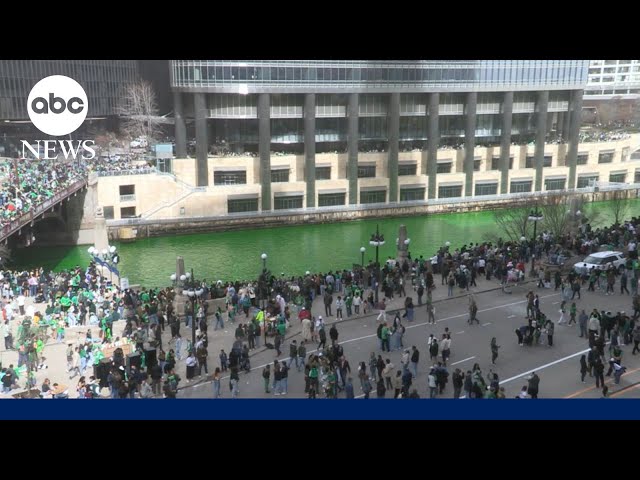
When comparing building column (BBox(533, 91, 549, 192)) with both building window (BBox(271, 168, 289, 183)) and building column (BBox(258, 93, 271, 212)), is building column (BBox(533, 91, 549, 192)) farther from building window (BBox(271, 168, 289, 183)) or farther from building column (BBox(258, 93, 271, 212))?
building column (BBox(258, 93, 271, 212))

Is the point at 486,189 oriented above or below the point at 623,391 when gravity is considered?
above

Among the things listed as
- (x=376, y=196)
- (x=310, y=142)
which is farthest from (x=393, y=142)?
(x=310, y=142)

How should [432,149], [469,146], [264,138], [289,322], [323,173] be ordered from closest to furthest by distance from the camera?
1. [289,322]
2. [432,149]
3. [469,146]
4. [323,173]
5. [264,138]

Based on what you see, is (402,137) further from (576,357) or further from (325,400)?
(325,400)

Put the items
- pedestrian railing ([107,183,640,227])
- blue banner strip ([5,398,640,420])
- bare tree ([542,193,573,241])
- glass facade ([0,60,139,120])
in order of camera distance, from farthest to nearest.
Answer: pedestrian railing ([107,183,640,227])
bare tree ([542,193,573,241])
glass facade ([0,60,139,120])
blue banner strip ([5,398,640,420])

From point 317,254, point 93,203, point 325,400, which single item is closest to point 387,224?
point 317,254

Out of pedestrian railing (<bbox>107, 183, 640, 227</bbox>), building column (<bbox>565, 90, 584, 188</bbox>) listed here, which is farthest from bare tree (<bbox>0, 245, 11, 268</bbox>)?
building column (<bbox>565, 90, 584, 188</bbox>)

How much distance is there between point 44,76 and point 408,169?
11.5 metres

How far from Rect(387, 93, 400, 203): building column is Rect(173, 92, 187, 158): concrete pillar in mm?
7301

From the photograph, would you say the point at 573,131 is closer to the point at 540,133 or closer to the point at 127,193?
the point at 540,133

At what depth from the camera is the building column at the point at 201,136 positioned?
24.6 meters

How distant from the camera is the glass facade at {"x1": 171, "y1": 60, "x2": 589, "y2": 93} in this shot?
21250mm

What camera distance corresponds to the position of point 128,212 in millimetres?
21359

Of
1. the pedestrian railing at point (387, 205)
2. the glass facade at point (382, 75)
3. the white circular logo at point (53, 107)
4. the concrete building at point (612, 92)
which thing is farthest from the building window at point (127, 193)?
the concrete building at point (612, 92)
